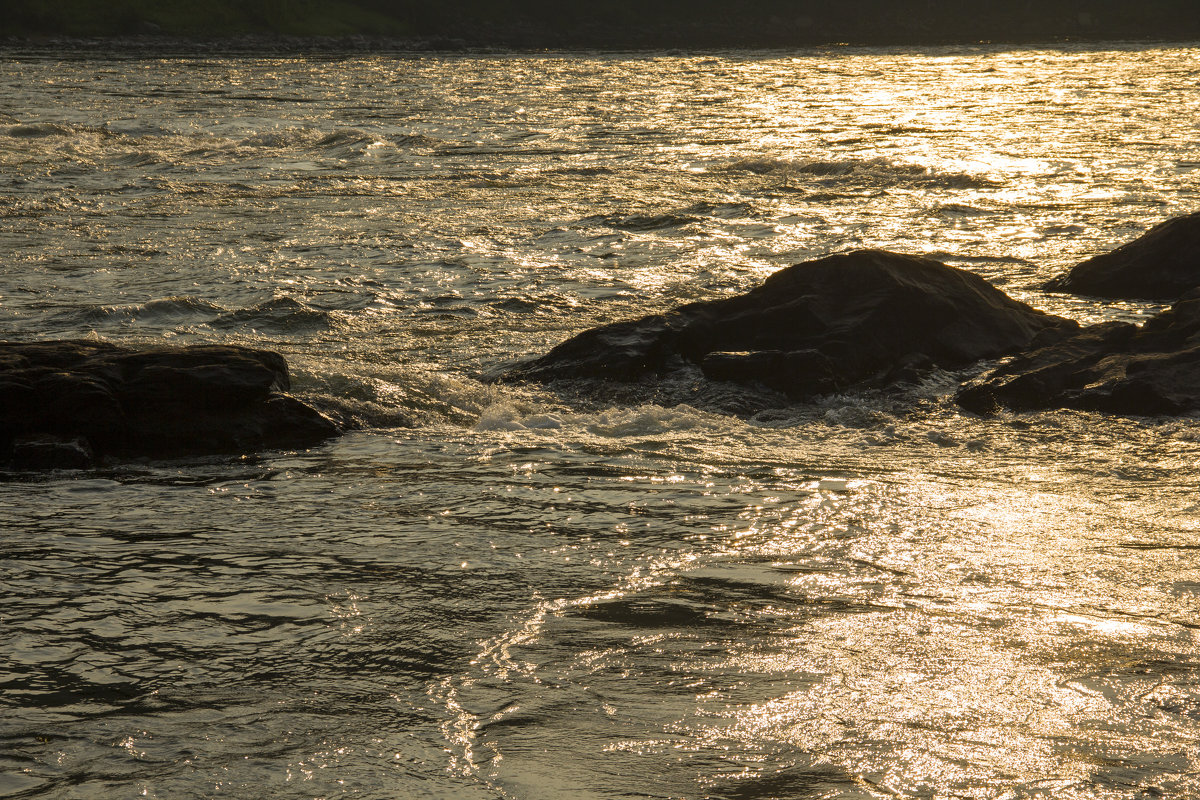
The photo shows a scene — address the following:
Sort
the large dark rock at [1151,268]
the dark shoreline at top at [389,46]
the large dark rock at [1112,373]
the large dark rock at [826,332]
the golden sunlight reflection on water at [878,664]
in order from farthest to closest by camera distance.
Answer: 1. the dark shoreline at top at [389,46]
2. the large dark rock at [1151,268]
3. the large dark rock at [826,332]
4. the large dark rock at [1112,373]
5. the golden sunlight reflection on water at [878,664]

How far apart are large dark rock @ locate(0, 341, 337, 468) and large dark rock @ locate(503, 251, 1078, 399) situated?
206 cm

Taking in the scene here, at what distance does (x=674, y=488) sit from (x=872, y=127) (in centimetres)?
2141

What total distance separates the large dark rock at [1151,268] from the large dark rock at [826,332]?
2.00m

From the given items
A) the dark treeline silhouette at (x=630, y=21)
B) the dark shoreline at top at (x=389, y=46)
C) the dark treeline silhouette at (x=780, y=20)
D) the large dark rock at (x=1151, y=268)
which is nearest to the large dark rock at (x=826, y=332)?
the large dark rock at (x=1151, y=268)

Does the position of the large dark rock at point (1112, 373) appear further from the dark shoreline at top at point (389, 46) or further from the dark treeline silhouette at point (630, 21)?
the dark treeline silhouette at point (630, 21)

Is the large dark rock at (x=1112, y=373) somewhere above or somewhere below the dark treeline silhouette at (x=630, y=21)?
below

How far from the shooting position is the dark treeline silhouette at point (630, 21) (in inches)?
2537

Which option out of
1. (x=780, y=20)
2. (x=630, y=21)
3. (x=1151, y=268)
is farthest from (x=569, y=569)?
(x=780, y=20)

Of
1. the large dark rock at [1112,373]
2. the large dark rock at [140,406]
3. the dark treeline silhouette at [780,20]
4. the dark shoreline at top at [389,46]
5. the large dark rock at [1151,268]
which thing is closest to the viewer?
the large dark rock at [140,406]

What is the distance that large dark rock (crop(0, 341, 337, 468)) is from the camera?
738cm

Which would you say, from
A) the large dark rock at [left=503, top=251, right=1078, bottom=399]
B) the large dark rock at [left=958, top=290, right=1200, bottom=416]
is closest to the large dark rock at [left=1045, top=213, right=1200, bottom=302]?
the large dark rock at [left=503, top=251, right=1078, bottom=399]

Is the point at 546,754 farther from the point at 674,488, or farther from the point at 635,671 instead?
the point at 674,488

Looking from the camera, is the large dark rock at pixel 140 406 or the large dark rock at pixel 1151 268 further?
the large dark rock at pixel 1151 268

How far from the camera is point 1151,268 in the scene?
11516mm
